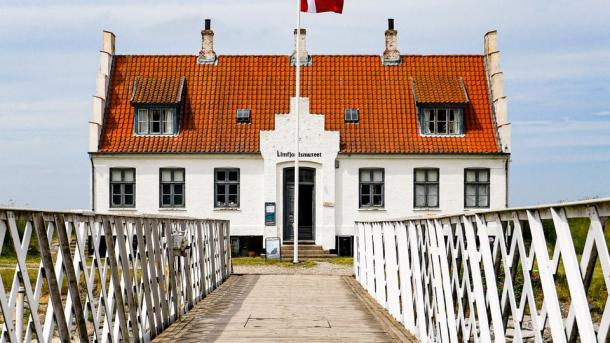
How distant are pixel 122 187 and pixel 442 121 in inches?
454

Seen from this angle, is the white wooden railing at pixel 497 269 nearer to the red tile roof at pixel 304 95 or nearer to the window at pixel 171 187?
the red tile roof at pixel 304 95

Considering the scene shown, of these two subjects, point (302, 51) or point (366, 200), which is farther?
point (302, 51)

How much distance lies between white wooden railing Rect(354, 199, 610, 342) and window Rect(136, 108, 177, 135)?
63.6 ft

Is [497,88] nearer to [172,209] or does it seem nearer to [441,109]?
[441,109]

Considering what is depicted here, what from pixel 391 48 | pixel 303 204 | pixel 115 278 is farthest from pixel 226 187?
pixel 115 278

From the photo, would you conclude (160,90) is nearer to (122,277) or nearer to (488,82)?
(488,82)

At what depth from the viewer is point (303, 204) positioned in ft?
104

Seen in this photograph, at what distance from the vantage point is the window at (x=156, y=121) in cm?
3173

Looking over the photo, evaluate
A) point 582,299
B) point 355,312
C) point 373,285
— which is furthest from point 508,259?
point 373,285

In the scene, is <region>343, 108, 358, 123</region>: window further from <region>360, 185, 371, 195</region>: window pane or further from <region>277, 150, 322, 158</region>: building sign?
<region>360, 185, 371, 195</region>: window pane

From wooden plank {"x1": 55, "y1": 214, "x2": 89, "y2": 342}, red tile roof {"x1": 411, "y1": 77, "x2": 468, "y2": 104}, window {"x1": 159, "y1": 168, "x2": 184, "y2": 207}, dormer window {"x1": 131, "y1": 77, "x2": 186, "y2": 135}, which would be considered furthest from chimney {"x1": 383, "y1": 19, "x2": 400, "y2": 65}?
wooden plank {"x1": 55, "y1": 214, "x2": 89, "y2": 342}

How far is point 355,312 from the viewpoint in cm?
1288

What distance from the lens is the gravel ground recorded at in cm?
2367

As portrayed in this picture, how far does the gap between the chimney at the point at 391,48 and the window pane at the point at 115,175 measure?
34.9 ft
